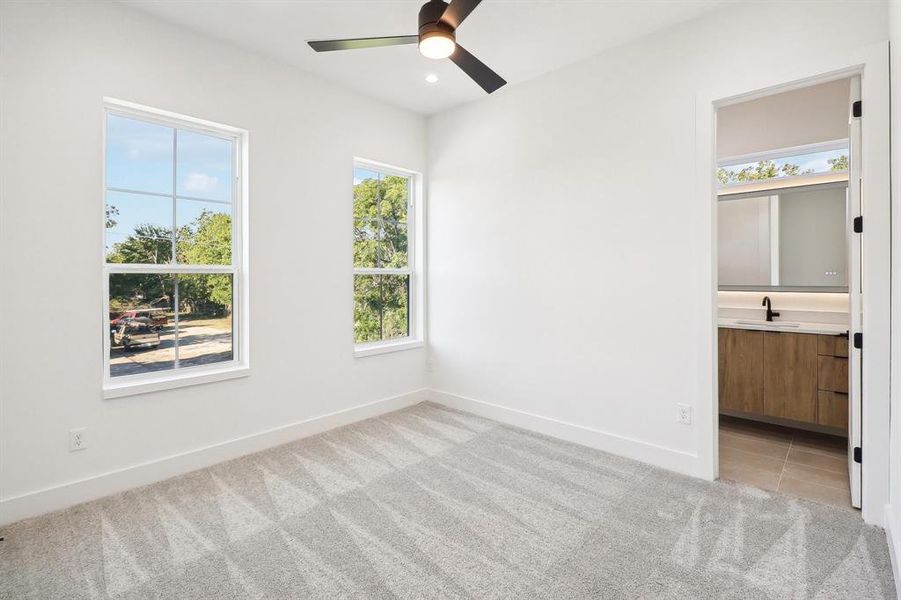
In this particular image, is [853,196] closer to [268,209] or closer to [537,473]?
[537,473]

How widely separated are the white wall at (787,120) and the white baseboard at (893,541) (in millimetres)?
2835

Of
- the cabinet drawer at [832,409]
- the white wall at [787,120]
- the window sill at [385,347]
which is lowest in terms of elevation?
the cabinet drawer at [832,409]

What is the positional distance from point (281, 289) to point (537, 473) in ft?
7.49

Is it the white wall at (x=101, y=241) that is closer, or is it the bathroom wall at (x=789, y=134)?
the white wall at (x=101, y=241)

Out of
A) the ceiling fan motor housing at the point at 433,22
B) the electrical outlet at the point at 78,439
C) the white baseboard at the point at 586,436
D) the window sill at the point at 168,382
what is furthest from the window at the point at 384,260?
the ceiling fan motor housing at the point at 433,22

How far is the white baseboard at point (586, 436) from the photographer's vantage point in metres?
2.89

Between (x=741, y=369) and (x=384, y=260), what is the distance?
10.9 feet

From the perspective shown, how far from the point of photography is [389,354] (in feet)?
13.9

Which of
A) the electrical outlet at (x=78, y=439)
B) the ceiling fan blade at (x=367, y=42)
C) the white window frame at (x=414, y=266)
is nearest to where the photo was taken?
the ceiling fan blade at (x=367, y=42)

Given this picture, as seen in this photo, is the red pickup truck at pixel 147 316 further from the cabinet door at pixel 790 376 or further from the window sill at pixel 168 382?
the cabinet door at pixel 790 376

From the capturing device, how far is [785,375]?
11.8 ft

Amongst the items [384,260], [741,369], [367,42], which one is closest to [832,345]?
[741,369]

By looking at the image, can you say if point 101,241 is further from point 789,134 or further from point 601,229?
point 789,134

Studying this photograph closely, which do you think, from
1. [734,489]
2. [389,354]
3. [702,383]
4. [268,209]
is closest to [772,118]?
[702,383]
